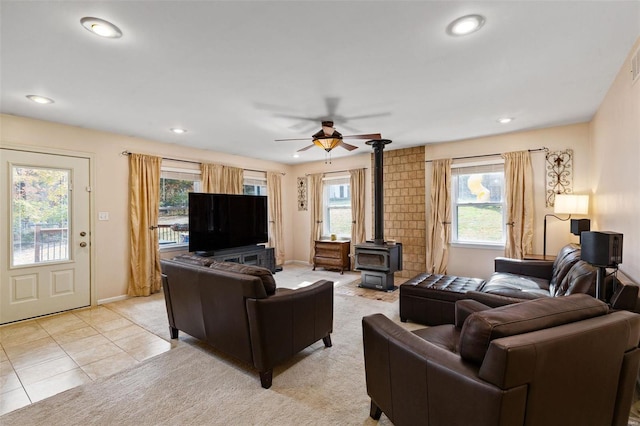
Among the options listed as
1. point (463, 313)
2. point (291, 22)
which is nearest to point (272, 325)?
point (463, 313)

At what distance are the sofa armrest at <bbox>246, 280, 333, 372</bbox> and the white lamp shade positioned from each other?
134 inches

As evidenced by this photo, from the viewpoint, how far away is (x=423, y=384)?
142 centimetres

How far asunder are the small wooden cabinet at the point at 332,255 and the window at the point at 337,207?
0.50m

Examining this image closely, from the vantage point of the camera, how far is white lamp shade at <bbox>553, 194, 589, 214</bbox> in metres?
3.88

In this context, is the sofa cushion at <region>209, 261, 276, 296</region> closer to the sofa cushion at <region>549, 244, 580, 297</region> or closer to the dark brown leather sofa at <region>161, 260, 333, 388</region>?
the dark brown leather sofa at <region>161, 260, 333, 388</region>

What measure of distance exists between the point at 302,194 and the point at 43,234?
4827 mm

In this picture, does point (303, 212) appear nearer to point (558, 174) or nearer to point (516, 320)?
point (558, 174)

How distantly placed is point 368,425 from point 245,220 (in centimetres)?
452

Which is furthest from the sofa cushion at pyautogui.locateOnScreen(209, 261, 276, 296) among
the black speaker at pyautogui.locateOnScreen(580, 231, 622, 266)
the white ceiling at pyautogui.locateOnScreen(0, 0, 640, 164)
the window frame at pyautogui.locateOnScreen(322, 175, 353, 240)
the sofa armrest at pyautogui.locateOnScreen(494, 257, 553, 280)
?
the window frame at pyautogui.locateOnScreen(322, 175, 353, 240)

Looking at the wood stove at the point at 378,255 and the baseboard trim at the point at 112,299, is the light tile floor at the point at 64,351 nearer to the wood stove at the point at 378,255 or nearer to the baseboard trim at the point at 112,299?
the baseboard trim at the point at 112,299

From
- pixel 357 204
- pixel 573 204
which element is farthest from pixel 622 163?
pixel 357 204

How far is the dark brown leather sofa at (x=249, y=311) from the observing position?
7.52 feet

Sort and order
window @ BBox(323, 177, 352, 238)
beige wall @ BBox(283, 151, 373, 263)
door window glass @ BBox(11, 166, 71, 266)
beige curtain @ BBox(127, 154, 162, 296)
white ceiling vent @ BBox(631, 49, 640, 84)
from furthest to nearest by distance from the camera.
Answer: window @ BBox(323, 177, 352, 238)
beige wall @ BBox(283, 151, 373, 263)
beige curtain @ BBox(127, 154, 162, 296)
door window glass @ BBox(11, 166, 71, 266)
white ceiling vent @ BBox(631, 49, 640, 84)

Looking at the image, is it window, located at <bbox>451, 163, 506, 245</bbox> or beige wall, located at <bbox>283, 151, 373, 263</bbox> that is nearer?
window, located at <bbox>451, 163, 506, 245</bbox>
